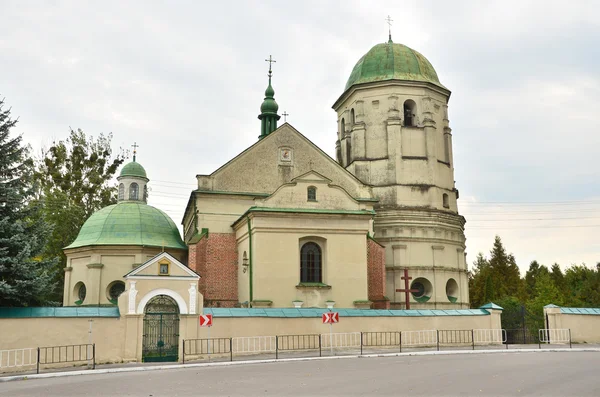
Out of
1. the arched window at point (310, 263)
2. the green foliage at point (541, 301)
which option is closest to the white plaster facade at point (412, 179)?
the green foliage at point (541, 301)

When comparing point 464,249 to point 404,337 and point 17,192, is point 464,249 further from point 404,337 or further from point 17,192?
point 17,192

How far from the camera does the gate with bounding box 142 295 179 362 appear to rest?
789 inches

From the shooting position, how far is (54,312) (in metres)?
19.1

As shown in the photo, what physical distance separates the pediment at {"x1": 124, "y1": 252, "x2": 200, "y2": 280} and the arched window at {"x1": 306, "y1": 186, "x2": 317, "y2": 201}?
26.4 ft

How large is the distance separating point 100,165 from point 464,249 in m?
25.8

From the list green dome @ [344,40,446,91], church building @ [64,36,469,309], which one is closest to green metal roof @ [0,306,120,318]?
church building @ [64,36,469,309]

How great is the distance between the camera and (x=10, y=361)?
17.8 meters

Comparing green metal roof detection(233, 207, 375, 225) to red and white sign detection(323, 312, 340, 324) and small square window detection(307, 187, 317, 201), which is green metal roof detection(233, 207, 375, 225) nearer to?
small square window detection(307, 187, 317, 201)

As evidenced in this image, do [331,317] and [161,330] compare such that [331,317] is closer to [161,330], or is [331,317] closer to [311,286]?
[311,286]

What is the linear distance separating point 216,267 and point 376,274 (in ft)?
23.6

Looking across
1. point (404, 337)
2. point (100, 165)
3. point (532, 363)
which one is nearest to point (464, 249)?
point (404, 337)

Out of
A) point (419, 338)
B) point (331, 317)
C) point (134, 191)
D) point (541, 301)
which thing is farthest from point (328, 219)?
point (541, 301)

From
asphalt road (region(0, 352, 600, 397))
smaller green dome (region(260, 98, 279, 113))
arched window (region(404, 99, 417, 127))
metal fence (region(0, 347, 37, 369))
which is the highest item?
smaller green dome (region(260, 98, 279, 113))

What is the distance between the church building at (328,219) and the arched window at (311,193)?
4 centimetres
